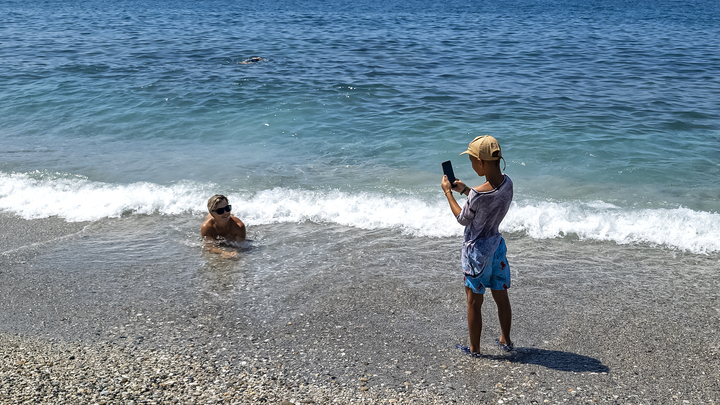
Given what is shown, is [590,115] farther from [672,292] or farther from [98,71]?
[98,71]

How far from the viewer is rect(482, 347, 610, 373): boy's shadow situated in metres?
4.30

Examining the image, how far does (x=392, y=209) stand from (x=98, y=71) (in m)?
12.8

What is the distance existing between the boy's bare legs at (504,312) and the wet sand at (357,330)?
127 mm

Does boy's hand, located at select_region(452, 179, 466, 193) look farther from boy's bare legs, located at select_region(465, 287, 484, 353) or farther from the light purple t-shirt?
boy's bare legs, located at select_region(465, 287, 484, 353)

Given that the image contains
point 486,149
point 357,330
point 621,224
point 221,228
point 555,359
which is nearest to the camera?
point 486,149

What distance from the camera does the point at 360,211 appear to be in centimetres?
786

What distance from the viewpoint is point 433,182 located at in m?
9.16

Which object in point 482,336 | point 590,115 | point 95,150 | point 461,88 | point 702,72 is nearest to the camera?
point 482,336

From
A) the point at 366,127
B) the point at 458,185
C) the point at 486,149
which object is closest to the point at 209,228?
the point at 458,185

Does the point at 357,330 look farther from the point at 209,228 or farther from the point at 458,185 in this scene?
the point at 209,228

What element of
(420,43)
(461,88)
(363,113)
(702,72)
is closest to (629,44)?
(702,72)

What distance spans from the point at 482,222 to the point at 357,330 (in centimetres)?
155

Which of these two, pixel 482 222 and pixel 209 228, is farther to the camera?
pixel 209 228

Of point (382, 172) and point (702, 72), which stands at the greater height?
point (702, 72)
